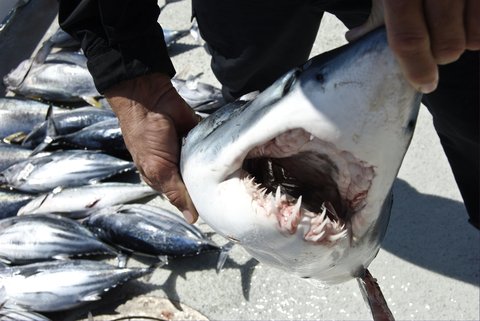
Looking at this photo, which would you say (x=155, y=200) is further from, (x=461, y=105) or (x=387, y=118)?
(x=387, y=118)

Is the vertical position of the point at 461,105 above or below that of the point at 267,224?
below

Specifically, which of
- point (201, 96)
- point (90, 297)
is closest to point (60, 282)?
point (90, 297)

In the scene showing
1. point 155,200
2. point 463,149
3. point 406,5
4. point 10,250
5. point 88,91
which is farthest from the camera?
point 88,91

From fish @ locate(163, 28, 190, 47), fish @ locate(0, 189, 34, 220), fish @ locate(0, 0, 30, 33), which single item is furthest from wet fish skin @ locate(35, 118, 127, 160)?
fish @ locate(0, 0, 30, 33)

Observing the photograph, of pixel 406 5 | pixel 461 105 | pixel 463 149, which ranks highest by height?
pixel 406 5

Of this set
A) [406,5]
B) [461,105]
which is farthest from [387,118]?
[461,105]

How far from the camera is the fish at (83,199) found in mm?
2682

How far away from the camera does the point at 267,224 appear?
1.04 m

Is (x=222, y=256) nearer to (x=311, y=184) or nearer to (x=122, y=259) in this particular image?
(x=122, y=259)

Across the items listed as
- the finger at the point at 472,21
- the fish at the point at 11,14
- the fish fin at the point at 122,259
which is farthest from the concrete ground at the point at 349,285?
the fish at the point at 11,14

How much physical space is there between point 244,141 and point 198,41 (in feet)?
8.70

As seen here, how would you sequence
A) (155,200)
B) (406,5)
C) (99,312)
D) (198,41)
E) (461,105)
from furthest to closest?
1. (198,41)
2. (155,200)
3. (99,312)
4. (461,105)
5. (406,5)

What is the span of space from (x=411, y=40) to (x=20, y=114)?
261cm

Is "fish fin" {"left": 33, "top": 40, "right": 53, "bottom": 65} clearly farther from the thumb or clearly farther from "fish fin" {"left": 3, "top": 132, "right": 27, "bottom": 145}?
the thumb
